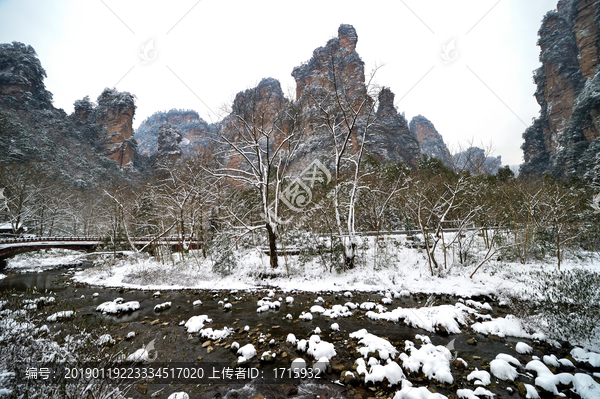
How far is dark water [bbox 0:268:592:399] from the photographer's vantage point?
13.8 ft

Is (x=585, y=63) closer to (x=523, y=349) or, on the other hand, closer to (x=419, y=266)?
(x=419, y=266)

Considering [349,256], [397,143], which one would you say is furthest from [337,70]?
[397,143]

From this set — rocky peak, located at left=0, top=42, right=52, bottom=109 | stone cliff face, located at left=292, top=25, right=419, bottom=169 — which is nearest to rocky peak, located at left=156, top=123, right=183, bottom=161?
rocky peak, located at left=0, top=42, right=52, bottom=109

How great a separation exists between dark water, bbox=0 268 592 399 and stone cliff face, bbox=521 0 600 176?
44.8 meters

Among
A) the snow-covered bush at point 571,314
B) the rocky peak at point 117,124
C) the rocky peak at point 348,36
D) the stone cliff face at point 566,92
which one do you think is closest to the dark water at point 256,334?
the snow-covered bush at point 571,314

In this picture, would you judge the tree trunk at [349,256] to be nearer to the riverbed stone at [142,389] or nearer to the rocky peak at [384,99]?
the rocky peak at [384,99]

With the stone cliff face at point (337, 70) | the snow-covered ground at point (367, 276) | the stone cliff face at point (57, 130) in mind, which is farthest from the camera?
the stone cliff face at point (57, 130)

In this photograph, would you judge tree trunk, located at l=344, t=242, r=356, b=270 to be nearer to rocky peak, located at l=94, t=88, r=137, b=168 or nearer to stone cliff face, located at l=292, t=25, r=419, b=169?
stone cliff face, located at l=292, t=25, r=419, b=169

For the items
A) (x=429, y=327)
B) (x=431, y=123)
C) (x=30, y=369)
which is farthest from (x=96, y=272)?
(x=431, y=123)

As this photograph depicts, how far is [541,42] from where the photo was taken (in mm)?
51375

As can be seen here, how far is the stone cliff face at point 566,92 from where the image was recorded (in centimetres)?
3584

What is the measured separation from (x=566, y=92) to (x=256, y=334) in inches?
2992

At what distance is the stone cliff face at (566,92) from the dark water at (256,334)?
4483 centimetres

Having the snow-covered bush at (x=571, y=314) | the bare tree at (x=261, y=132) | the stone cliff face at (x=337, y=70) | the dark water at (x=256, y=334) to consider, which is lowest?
the dark water at (x=256, y=334)
